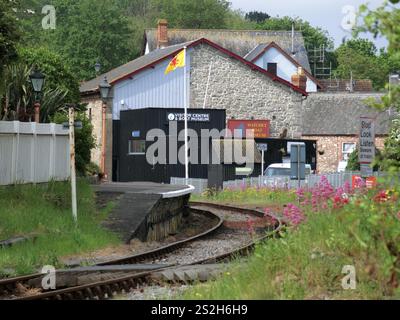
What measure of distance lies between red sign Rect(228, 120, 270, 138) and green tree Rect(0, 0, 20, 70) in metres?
32.8

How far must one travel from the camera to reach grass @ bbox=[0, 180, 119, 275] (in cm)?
1387

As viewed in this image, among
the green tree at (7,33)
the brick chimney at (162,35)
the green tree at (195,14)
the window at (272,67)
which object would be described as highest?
the green tree at (195,14)

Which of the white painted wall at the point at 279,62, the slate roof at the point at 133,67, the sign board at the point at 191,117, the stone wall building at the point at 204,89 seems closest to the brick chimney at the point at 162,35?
the white painted wall at the point at 279,62

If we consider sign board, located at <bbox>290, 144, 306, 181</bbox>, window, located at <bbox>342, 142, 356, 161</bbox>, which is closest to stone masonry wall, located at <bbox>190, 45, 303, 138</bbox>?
window, located at <bbox>342, 142, 356, 161</bbox>

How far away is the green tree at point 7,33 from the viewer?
57.6 ft

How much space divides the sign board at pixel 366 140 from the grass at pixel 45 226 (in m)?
5.42

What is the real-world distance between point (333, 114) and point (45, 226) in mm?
45966

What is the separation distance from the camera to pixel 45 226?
16.8m

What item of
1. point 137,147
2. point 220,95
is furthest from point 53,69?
point 220,95

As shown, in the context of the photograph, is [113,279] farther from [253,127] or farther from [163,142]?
[253,127]

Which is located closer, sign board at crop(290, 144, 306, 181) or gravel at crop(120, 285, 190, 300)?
gravel at crop(120, 285, 190, 300)

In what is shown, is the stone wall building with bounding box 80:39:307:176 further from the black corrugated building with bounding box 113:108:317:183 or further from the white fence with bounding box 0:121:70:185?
the white fence with bounding box 0:121:70:185

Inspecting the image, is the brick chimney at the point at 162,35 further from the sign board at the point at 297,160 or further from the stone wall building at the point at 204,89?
the sign board at the point at 297,160
